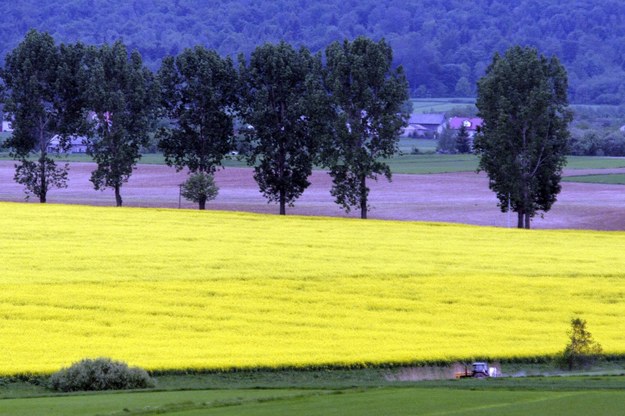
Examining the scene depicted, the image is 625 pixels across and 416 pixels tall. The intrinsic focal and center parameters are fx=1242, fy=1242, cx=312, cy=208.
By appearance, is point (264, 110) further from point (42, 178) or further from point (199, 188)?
point (42, 178)

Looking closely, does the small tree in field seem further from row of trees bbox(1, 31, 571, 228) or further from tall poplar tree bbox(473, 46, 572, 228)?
row of trees bbox(1, 31, 571, 228)

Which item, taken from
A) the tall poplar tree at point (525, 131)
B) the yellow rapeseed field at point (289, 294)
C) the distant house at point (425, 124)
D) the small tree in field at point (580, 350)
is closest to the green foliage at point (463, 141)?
the distant house at point (425, 124)

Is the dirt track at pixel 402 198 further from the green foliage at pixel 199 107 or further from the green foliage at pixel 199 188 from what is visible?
the green foliage at pixel 199 188

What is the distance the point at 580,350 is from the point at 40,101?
155ft

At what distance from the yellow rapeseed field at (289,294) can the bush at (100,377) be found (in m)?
1.62

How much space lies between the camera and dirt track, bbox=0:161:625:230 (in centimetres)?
6325

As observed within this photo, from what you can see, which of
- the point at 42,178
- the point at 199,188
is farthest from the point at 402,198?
the point at 42,178

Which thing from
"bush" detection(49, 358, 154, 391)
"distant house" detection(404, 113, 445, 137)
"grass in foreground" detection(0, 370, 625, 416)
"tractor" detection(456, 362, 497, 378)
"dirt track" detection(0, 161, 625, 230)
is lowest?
"tractor" detection(456, 362, 497, 378)

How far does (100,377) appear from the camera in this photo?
713 inches

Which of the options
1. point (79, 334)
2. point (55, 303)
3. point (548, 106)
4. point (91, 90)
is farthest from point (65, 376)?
point (91, 90)

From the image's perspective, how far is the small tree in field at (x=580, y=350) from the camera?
2175 centimetres

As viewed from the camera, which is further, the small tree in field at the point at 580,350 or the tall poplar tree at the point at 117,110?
the tall poplar tree at the point at 117,110

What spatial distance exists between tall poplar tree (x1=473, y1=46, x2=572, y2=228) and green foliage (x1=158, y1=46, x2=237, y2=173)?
14055 millimetres

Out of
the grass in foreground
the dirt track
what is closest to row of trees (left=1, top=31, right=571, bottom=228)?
the dirt track
